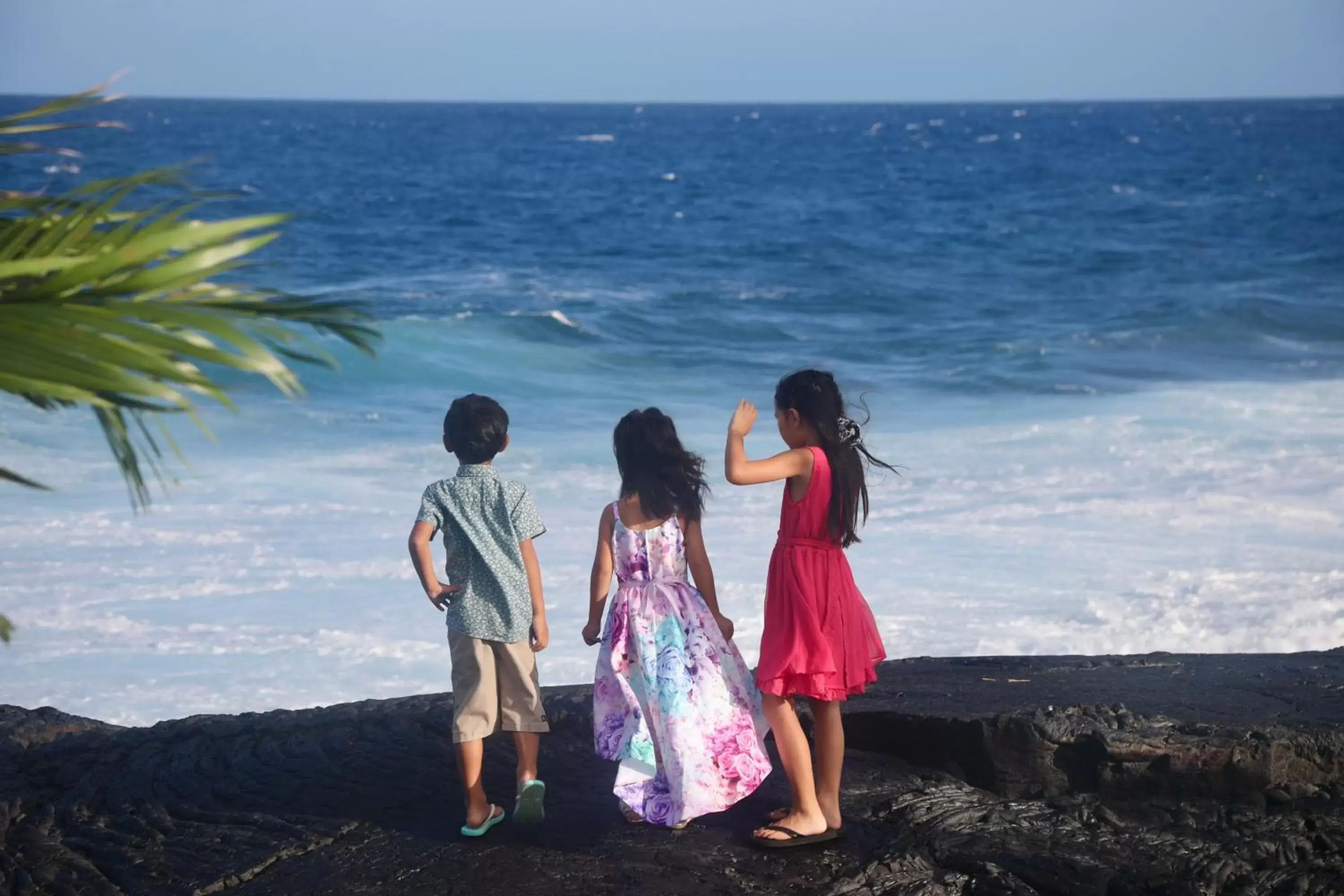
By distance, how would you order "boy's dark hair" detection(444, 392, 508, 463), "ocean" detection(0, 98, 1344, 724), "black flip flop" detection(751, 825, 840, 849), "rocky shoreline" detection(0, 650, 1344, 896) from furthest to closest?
"ocean" detection(0, 98, 1344, 724), "boy's dark hair" detection(444, 392, 508, 463), "black flip flop" detection(751, 825, 840, 849), "rocky shoreline" detection(0, 650, 1344, 896)

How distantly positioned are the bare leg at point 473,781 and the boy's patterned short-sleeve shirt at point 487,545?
0.31m

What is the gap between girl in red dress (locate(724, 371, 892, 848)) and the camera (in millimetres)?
3645

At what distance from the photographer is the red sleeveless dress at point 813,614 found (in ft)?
12.0

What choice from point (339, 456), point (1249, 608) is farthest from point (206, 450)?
point (1249, 608)

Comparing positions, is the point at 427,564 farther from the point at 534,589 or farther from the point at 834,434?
the point at 834,434

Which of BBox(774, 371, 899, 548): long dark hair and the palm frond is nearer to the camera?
the palm frond

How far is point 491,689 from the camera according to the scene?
383cm

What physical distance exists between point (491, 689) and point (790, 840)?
93cm

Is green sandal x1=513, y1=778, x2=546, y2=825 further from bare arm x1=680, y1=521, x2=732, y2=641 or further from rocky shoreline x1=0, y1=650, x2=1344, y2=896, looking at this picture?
bare arm x1=680, y1=521, x2=732, y2=641

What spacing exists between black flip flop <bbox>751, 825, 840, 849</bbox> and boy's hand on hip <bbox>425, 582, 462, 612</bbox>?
1060 mm

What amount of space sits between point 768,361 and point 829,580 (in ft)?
45.9

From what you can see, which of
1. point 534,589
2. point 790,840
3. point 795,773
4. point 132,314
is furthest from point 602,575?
point 132,314

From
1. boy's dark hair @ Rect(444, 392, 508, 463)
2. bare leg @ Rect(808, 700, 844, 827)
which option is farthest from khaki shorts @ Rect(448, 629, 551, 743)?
bare leg @ Rect(808, 700, 844, 827)

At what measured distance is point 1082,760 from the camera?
400 cm
